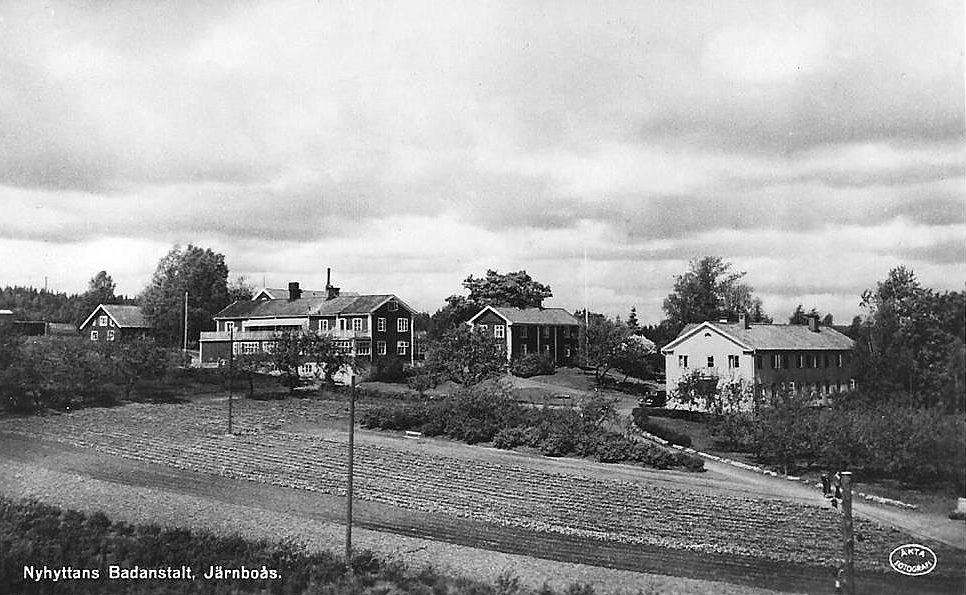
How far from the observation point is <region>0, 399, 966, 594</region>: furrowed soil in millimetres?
5621

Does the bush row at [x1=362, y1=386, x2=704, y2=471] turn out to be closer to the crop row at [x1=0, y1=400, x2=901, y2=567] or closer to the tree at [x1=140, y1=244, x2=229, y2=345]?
the crop row at [x1=0, y1=400, x2=901, y2=567]

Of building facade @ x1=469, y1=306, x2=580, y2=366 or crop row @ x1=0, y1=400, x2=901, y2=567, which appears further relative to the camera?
building facade @ x1=469, y1=306, x2=580, y2=366

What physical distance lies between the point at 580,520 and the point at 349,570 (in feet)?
6.65

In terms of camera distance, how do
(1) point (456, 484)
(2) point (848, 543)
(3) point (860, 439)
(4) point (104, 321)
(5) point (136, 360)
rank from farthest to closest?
1. (4) point (104, 321)
2. (5) point (136, 360)
3. (1) point (456, 484)
4. (3) point (860, 439)
5. (2) point (848, 543)

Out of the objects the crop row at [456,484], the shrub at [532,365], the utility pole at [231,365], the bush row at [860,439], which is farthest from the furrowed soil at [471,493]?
the shrub at [532,365]

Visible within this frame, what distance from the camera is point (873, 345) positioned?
19.6ft

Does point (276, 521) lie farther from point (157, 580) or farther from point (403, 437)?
point (403, 437)

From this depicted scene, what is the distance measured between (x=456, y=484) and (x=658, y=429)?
2.21 m

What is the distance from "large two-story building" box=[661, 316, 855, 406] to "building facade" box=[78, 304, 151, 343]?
6247mm

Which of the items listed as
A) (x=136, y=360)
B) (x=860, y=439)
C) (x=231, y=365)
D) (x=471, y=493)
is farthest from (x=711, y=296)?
(x=136, y=360)

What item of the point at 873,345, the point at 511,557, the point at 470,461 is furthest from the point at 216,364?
the point at 873,345

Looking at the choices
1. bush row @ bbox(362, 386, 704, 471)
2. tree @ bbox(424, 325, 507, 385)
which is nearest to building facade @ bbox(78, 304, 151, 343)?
bush row @ bbox(362, 386, 704, 471)

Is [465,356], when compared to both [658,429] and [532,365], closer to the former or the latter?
[532,365]

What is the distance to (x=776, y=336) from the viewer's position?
6.68 metres
